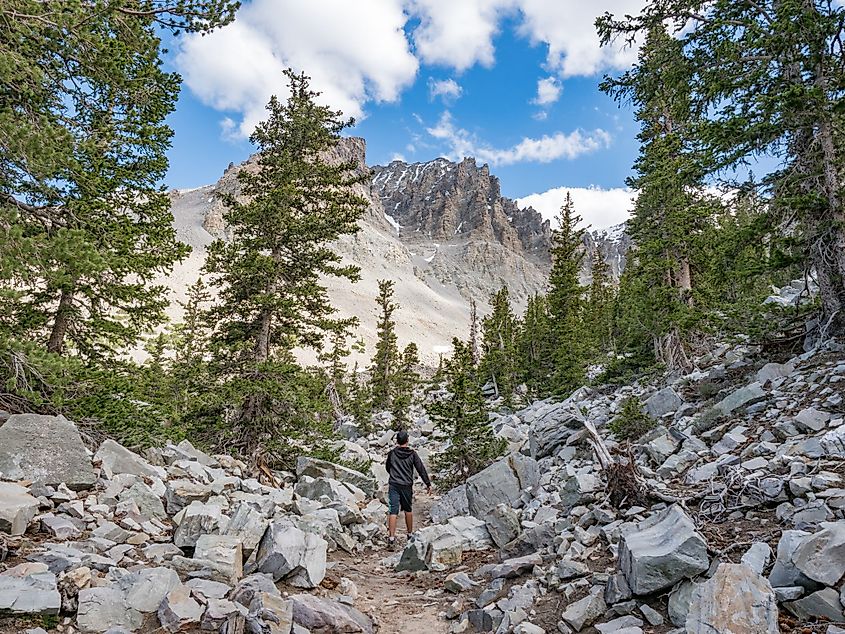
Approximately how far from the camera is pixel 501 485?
9914 millimetres

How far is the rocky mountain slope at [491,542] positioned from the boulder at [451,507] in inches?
72.0

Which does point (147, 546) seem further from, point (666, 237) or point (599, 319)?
point (599, 319)

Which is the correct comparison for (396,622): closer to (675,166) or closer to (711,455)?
(711,455)

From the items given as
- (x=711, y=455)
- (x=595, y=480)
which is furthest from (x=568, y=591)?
(x=711, y=455)

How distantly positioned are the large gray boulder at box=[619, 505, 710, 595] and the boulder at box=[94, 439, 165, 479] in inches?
296

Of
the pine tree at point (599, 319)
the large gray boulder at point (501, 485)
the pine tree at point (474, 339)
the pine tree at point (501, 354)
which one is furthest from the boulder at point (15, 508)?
the pine tree at point (474, 339)

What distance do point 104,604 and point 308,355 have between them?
8654 centimetres

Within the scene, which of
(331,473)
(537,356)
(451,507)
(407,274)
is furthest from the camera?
(407,274)

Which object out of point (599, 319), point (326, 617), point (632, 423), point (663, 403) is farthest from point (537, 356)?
point (326, 617)

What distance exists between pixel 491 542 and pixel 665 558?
4.28 m

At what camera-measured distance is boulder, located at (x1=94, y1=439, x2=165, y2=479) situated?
25.9 feet

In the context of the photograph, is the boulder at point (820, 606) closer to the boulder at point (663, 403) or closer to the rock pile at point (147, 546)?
the rock pile at point (147, 546)

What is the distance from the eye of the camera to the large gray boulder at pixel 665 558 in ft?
14.1

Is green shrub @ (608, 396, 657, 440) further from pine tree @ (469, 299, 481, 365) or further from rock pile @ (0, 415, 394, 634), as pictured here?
pine tree @ (469, 299, 481, 365)
